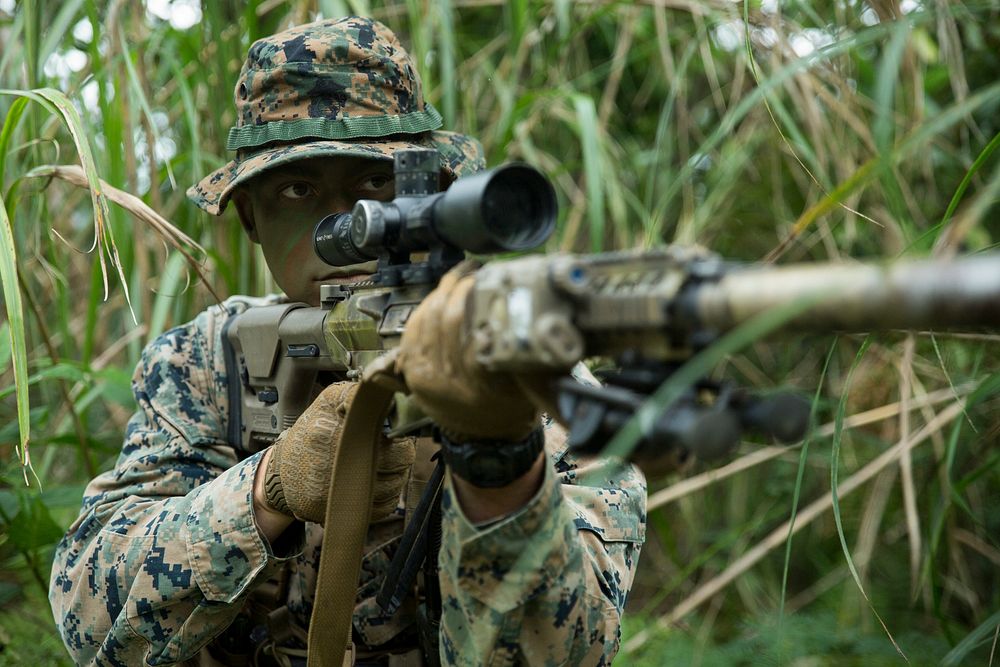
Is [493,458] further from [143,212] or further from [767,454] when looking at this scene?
[767,454]

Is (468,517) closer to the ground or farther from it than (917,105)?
closer to the ground

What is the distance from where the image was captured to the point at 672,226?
14.0ft

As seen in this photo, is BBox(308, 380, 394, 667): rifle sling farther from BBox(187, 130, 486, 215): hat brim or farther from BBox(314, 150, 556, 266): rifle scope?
BBox(187, 130, 486, 215): hat brim

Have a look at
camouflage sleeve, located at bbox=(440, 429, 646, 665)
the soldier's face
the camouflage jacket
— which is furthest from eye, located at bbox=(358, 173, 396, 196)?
camouflage sleeve, located at bbox=(440, 429, 646, 665)

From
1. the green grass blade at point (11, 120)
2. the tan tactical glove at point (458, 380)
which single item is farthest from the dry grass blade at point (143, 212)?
the tan tactical glove at point (458, 380)

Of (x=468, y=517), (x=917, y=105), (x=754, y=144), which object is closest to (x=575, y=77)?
(x=754, y=144)

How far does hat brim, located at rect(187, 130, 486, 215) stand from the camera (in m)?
2.07

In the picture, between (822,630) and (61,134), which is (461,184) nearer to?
(61,134)

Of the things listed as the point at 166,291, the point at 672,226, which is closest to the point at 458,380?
the point at 166,291

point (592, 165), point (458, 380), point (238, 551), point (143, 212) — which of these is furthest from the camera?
point (592, 165)

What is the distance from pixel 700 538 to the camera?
378 cm

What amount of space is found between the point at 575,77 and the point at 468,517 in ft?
8.91

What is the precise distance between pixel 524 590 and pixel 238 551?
66 cm

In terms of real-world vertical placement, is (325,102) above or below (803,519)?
above
